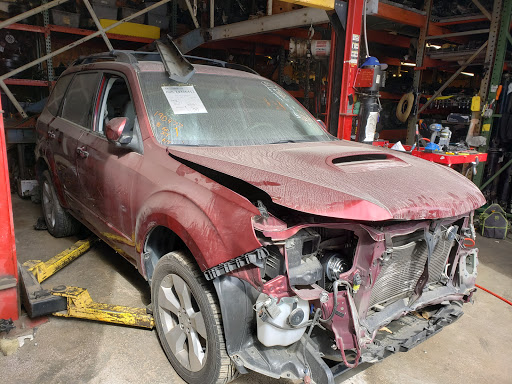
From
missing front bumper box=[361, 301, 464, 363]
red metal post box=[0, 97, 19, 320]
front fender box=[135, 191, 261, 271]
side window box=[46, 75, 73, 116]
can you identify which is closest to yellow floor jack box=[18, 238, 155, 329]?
red metal post box=[0, 97, 19, 320]

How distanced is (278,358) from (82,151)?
2.15 m

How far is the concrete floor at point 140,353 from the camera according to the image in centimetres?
225

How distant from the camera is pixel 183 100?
8.52 ft

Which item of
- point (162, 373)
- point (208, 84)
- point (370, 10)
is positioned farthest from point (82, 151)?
point (370, 10)

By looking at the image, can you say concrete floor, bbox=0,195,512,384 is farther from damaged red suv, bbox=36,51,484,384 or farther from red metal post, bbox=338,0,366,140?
red metal post, bbox=338,0,366,140

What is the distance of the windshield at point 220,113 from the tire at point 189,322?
2.61ft

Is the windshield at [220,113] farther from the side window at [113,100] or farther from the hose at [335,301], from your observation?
the hose at [335,301]

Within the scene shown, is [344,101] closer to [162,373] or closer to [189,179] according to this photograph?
[189,179]

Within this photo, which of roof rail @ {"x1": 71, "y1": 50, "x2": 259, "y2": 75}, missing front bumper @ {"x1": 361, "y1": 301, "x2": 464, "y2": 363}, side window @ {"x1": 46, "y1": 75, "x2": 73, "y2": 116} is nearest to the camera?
missing front bumper @ {"x1": 361, "y1": 301, "x2": 464, "y2": 363}

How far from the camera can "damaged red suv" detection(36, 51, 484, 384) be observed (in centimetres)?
171

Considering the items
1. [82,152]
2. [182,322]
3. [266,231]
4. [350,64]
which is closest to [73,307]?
[182,322]

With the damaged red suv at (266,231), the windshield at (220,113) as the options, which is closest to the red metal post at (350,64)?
the windshield at (220,113)

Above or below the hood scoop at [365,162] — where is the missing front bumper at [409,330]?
below

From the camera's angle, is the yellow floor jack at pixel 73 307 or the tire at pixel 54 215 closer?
the yellow floor jack at pixel 73 307
